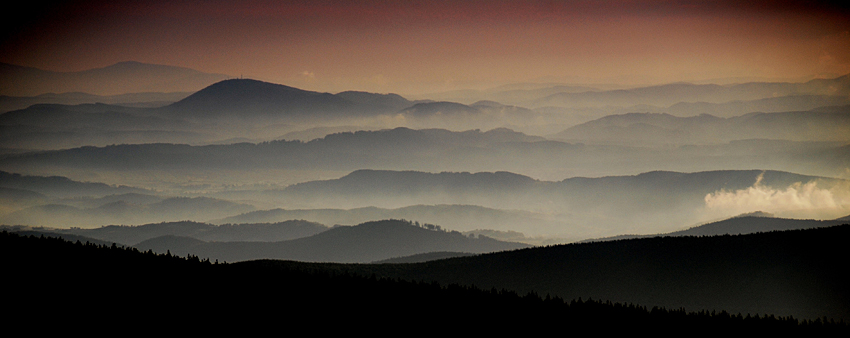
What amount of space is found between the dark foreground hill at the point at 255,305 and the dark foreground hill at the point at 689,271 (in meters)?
17.3

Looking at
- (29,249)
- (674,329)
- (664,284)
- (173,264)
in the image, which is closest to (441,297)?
(674,329)

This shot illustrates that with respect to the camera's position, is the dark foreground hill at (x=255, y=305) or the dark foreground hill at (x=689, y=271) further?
the dark foreground hill at (x=689, y=271)

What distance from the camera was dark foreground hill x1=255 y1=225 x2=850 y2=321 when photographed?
44.8 meters

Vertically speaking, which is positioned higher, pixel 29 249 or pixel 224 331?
pixel 29 249

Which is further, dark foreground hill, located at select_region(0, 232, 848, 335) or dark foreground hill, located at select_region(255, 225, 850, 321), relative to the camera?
dark foreground hill, located at select_region(255, 225, 850, 321)

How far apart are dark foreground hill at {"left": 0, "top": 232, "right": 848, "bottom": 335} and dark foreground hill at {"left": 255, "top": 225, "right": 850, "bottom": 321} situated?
1725 cm

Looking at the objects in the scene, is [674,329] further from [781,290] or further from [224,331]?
[781,290]

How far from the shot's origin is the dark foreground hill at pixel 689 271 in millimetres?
44781

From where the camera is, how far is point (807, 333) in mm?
26438

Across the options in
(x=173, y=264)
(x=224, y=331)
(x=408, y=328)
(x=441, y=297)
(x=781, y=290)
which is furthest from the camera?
(x=781, y=290)

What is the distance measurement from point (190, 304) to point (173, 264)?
23.3ft

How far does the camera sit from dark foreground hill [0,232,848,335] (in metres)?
24.6

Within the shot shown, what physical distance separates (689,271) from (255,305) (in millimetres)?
34045

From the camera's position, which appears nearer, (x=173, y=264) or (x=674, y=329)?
(x=674, y=329)
